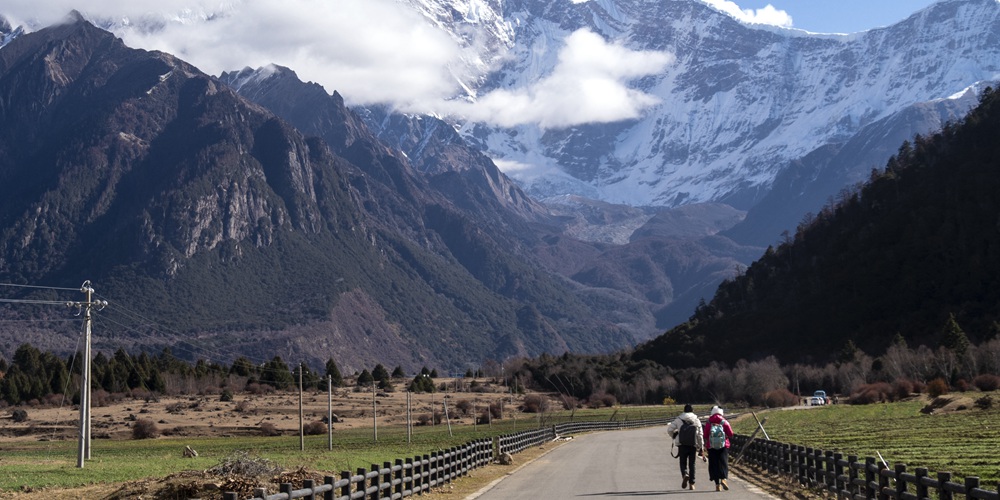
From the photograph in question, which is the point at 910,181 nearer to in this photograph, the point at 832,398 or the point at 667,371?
the point at 667,371

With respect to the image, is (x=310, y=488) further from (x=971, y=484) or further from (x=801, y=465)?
(x=801, y=465)

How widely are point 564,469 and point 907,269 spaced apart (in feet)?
419

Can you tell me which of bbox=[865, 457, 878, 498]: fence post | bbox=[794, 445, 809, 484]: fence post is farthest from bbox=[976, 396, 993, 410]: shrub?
bbox=[865, 457, 878, 498]: fence post

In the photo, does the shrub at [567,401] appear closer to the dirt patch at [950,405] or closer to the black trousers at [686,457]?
the dirt patch at [950,405]

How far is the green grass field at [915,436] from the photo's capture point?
3722cm

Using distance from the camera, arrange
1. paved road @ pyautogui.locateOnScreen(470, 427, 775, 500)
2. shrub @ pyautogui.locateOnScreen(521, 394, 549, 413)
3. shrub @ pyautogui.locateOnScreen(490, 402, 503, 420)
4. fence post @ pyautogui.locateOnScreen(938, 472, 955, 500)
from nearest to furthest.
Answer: fence post @ pyautogui.locateOnScreen(938, 472, 955, 500) < paved road @ pyautogui.locateOnScreen(470, 427, 775, 500) < shrub @ pyautogui.locateOnScreen(490, 402, 503, 420) < shrub @ pyautogui.locateOnScreen(521, 394, 549, 413)

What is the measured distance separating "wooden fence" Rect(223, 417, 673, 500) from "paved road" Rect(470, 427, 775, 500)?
1.82 m

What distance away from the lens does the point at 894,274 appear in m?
164

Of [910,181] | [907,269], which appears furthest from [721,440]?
[910,181]

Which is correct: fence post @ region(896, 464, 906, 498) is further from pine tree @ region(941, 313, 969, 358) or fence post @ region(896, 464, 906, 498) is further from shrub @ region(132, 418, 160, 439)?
pine tree @ region(941, 313, 969, 358)

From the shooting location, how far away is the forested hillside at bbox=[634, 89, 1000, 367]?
15112 cm

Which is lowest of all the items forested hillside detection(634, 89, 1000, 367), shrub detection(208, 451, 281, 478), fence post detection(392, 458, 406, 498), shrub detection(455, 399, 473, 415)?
fence post detection(392, 458, 406, 498)

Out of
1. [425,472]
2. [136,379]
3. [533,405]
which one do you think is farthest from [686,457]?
[136,379]

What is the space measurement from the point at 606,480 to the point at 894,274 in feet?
445
